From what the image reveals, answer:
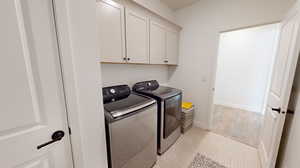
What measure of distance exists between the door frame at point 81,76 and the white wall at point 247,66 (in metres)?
3.18

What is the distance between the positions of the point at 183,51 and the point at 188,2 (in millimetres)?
961

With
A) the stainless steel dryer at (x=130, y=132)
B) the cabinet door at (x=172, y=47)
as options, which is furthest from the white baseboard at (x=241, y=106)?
the stainless steel dryer at (x=130, y=132)

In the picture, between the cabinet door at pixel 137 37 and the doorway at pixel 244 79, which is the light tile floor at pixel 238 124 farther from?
the cabinet door at pixel 137 37

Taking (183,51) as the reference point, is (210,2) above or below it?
above

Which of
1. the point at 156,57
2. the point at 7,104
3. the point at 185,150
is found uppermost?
the point at 156,57

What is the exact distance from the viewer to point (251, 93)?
3.31 m

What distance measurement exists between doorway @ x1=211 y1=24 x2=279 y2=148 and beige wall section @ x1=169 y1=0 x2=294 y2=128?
2.46ft

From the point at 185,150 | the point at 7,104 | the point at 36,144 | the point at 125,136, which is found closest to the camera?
the point at 7,104

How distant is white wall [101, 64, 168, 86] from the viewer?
1.71 m

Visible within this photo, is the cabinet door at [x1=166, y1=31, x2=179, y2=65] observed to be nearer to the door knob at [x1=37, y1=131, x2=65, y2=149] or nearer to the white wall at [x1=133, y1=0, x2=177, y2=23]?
the white wall at [x1=133, y1=0, x2=177, y2=23]

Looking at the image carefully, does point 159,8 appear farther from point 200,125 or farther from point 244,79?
point 244,79

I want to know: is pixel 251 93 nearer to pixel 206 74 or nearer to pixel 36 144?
pixel 206 74

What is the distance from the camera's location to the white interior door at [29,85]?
566 mm

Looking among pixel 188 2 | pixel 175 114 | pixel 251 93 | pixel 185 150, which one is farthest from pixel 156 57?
pixel 251 93
